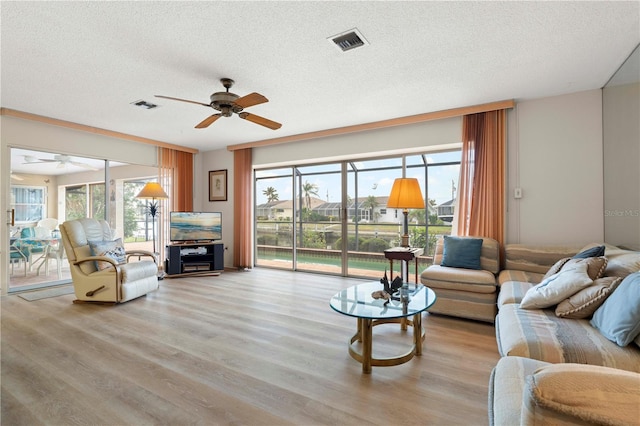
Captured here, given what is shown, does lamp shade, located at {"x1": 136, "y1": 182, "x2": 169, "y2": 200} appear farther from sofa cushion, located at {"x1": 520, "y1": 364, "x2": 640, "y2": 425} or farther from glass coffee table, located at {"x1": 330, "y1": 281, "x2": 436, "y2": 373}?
sofa cushion, located at {"x1": 520, "y1": 364, "x2": 640, "y2": 425}

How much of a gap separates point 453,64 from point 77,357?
3.97 m

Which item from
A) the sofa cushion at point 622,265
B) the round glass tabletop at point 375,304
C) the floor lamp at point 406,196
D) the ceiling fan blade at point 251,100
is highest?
the ceiling fan blade at point 251,100

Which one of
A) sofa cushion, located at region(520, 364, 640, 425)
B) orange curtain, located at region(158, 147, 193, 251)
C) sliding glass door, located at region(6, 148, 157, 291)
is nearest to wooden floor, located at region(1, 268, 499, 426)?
sofa cushion, located at region(520, 364, 640, 425)

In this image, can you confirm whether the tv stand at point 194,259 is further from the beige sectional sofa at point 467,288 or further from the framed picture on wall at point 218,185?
the beige sectional sofa at point 467,288

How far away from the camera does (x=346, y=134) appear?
16.6 feet

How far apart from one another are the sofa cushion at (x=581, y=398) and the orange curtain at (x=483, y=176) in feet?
10.5

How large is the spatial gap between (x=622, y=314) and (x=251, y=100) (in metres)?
2.94

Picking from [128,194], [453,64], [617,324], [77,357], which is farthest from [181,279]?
[617,324]

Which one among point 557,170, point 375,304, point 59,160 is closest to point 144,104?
point 59,160

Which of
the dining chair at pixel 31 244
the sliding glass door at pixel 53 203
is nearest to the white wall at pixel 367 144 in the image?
the sliding glass door at pixel 53 203

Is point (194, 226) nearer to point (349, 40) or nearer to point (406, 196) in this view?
point (406, 196)

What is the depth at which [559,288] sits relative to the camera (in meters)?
2.12

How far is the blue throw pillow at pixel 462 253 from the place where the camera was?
3.53 m

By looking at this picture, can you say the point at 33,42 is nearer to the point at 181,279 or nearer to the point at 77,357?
the point at 77,357
